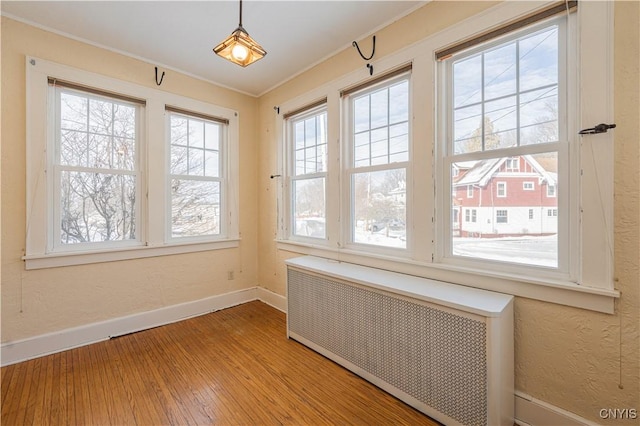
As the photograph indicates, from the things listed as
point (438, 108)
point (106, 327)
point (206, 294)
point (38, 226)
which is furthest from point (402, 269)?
point (38, 226)

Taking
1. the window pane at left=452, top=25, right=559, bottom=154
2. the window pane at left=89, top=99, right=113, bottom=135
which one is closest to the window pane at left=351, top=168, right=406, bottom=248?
the window pane at left=452, top=25, right=559, bottom=154

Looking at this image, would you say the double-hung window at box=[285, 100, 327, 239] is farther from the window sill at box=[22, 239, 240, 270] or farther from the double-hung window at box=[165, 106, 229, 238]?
the window sill at box=[22, 239, 240, 270]

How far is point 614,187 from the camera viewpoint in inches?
54.4

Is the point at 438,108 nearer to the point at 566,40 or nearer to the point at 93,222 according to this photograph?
the point at 566,40

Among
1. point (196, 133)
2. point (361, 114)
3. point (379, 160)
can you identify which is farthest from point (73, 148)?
point (379, 160)

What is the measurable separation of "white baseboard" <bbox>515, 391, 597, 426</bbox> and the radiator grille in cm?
36

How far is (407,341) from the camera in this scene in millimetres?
1798

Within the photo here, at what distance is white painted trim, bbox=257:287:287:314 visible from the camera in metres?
3.41

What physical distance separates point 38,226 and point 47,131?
2.72ft

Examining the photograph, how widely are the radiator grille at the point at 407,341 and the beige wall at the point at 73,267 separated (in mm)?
1621

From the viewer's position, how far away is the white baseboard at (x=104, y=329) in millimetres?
2289

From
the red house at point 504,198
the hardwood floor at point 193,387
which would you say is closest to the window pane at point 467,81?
→ the red house at point 504,198

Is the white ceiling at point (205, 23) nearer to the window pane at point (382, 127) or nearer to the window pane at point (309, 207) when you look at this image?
the window pane at point (382, 127)

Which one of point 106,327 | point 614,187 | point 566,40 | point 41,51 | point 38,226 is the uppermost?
point 41,51
